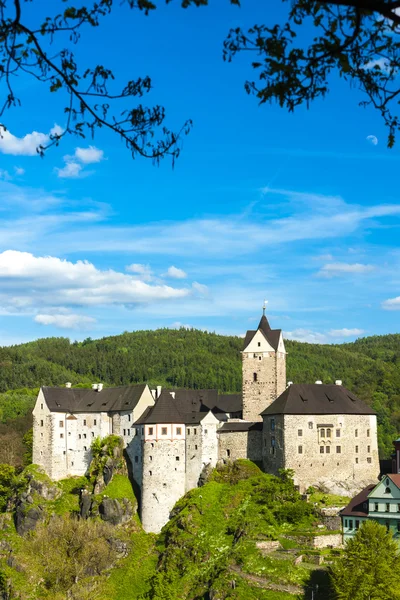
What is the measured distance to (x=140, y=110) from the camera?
39.8 feet

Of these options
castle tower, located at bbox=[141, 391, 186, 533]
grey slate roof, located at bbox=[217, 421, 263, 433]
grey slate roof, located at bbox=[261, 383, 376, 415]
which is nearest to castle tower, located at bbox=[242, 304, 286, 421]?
grey slate roof, located at bbox=[217, 421, 263, 433]

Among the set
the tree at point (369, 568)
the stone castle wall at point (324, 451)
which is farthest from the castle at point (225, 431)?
the tree at point (369, 568)

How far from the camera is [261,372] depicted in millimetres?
76500

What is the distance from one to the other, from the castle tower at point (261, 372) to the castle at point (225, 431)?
93 mm

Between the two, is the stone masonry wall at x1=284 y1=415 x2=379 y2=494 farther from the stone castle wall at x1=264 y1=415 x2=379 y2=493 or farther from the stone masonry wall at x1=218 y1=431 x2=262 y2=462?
the stone masonry wall at x1=218 y1=431 x2=262 y2=462

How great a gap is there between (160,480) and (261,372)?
1370 cm

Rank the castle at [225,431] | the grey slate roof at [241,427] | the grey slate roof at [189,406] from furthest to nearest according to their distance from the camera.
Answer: the grey slate roof at [189,406], the grey slate roof at [241,427], the castle at [225,431]

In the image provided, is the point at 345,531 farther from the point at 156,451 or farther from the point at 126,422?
the point at 126,422

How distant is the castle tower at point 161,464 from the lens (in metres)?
71.3

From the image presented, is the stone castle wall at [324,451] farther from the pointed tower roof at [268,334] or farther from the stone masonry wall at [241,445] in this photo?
the pointed tower roof at [268,334]

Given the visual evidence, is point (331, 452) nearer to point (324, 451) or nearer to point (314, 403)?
point (324, 451)

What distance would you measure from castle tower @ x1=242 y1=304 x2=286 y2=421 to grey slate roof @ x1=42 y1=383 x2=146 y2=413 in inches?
414

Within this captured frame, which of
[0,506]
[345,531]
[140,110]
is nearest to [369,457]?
[345,531]

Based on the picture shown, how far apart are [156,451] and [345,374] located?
355 ft
